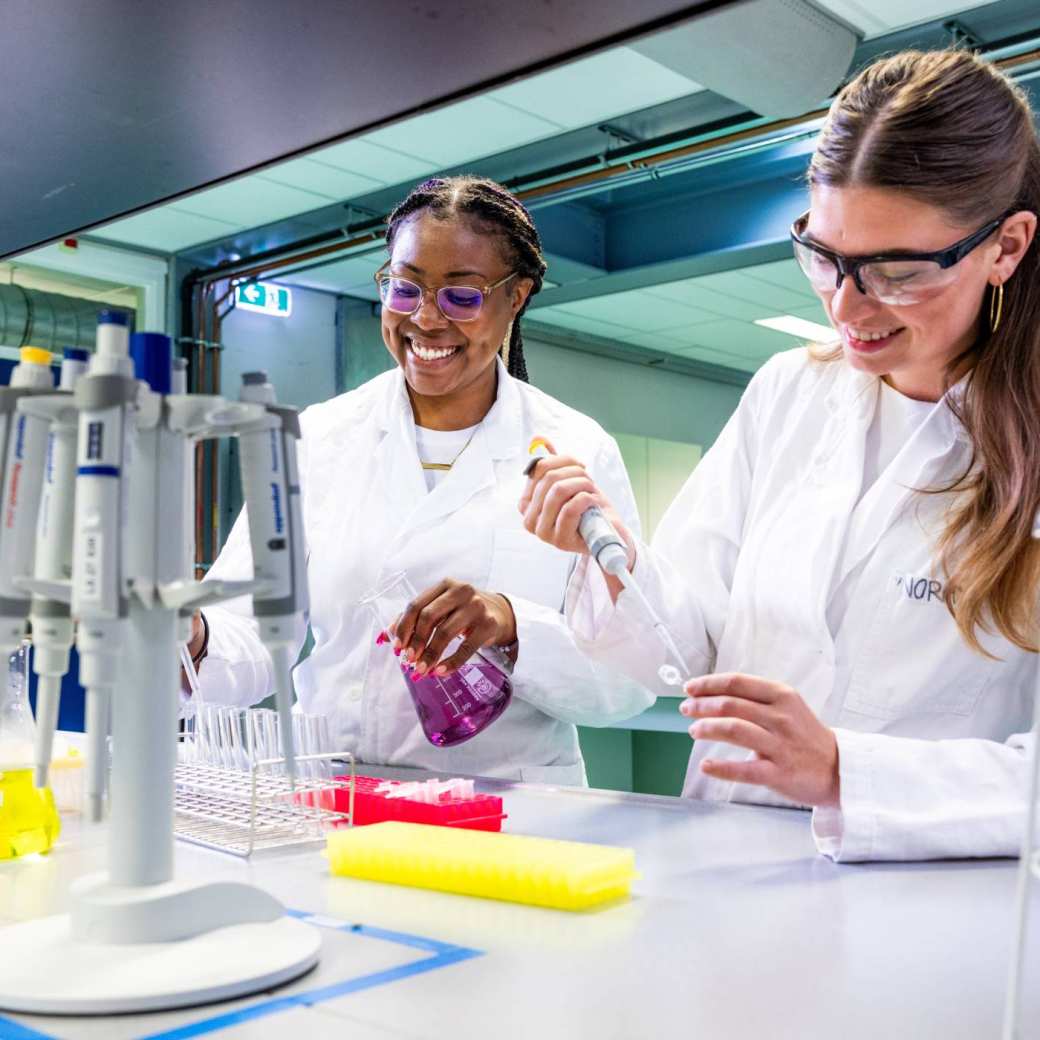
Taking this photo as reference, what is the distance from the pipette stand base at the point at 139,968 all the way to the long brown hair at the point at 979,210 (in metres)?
0.90

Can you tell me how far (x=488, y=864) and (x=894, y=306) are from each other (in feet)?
2.77

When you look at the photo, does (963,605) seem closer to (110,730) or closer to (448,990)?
(448,990)

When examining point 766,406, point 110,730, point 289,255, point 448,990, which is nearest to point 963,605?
point 766,406

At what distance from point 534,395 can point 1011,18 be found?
2904 mm

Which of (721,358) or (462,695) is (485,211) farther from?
(721,358)

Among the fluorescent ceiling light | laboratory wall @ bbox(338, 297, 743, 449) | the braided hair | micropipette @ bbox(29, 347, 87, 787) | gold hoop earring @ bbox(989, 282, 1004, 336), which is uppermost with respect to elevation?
the fluorescent ceiling light

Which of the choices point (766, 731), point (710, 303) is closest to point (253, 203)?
point (710, 303)

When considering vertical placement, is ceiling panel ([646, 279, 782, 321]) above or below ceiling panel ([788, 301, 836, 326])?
below

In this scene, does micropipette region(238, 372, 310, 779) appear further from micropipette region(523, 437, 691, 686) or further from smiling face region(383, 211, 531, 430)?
smiling face region(383, 211, 531, 430)

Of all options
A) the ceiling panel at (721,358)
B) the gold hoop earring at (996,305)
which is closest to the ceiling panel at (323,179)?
the ceiling panel at (721,358)

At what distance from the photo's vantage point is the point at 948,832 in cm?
124

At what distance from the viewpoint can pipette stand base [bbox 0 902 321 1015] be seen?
0.76 m

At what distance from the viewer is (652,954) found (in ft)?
2.94

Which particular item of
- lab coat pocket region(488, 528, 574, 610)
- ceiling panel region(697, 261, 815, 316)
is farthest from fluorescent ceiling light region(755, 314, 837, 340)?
lab coat pocket region(488, 528, 574, 610)
